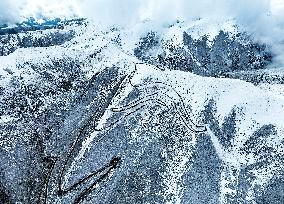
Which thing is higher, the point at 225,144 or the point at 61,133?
the point at 225,144

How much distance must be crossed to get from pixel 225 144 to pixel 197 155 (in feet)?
46.4

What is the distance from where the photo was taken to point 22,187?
173 metres

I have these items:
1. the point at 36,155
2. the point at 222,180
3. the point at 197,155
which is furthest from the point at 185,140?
the point at 36,155

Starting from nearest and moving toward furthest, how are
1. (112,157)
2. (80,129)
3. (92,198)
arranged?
(92,198), (112,157), (80,129)

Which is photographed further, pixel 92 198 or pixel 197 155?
pixel 197 155

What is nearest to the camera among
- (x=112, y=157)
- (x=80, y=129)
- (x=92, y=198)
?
(x=92, y=198)

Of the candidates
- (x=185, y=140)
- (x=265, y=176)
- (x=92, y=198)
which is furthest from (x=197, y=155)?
(x=92, y=198)

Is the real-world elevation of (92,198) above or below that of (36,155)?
below

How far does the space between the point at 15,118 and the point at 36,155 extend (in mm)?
20758

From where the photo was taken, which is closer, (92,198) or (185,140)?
(92,198)

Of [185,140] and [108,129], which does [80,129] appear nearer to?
[108,129]

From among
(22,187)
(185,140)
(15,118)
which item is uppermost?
(185,140)

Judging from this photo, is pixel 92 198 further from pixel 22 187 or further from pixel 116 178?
pixel 22 187

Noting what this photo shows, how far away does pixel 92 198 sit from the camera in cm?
16750
